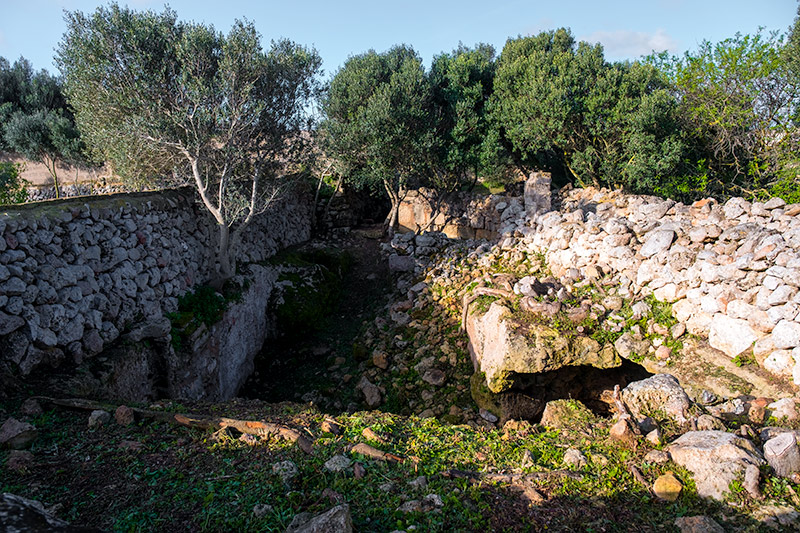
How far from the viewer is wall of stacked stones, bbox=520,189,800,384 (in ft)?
21.7

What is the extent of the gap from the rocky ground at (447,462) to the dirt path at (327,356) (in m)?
3.15

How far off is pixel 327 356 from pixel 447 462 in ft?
22.9

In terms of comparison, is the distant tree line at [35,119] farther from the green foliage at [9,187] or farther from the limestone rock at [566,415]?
the limestone rock at [566,415]

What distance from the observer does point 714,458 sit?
14.9 feet

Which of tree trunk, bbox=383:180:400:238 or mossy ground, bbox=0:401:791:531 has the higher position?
tree trunk, bbox=383:180:400:238

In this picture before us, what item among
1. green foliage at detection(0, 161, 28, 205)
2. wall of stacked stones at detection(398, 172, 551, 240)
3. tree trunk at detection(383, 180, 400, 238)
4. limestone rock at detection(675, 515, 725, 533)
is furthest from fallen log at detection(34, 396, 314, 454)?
tree trunk at detection(383, 180, 400, 238)

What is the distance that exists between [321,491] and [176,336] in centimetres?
552

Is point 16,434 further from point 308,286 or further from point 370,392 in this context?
point 308,286

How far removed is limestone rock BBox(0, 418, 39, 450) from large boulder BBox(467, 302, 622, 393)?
675cm

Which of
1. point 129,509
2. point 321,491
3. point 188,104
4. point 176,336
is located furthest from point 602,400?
point 188,104

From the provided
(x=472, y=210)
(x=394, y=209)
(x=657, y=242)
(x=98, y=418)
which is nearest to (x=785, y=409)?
(x=657, y=242)

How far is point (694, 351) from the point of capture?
7.35 m

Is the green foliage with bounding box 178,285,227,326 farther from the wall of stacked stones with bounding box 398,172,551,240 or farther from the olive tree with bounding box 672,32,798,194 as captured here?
the olive tree with bounding box 672,32,798,194

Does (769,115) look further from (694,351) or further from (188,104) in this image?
(188,104)
